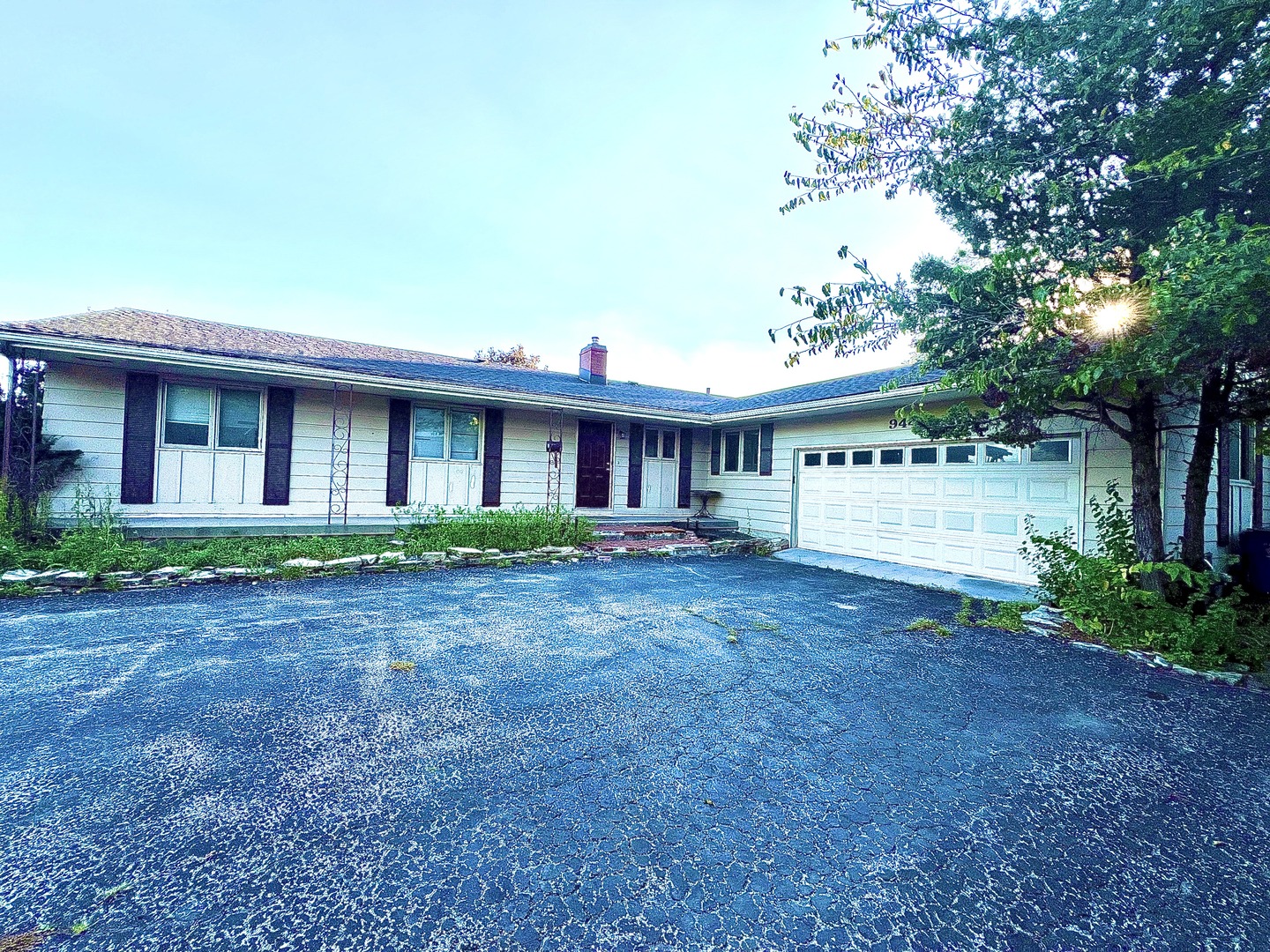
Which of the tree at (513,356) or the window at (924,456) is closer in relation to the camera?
the window at (924,456)

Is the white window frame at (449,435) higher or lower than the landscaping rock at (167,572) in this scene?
higher

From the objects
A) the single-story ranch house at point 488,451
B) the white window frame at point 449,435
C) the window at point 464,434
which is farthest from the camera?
the window at point 464,434

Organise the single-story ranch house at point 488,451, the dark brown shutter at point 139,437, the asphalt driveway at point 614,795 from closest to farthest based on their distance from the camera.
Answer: the asphalt driveway at point 614,795 → the single-story ranch house at point 488,451 → the dark brown shutter at point 139,437

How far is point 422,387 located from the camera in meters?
8.30

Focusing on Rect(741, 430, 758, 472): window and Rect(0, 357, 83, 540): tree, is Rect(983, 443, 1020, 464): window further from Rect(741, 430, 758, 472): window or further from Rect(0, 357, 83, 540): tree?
Rect(0, 357, 83, 540): tree

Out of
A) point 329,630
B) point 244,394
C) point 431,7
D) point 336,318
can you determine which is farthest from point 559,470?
→ point 336,318

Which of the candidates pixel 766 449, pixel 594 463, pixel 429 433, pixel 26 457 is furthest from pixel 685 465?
pixel 26 457

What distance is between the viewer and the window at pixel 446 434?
9406 millimetres

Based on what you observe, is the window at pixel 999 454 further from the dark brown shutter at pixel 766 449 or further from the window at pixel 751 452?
the window at pixel 751 452

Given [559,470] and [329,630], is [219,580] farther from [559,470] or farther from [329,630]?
[559,470]

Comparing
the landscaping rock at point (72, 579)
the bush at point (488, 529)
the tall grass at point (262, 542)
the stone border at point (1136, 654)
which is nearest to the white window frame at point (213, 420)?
the tall grass at point (262, 542)

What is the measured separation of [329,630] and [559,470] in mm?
5817

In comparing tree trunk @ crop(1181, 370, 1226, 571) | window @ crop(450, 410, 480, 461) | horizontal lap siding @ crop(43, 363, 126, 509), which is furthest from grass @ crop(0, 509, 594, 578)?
tree trunk @ crop(1181, 370, 1226, 571)

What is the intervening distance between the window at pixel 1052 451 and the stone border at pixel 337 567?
448cm
